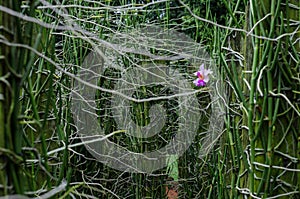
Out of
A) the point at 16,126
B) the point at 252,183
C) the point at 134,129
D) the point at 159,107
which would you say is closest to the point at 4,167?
the point at 16,126

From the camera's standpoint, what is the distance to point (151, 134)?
1.78 metres

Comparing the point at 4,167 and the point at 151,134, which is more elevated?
the point at 4,167

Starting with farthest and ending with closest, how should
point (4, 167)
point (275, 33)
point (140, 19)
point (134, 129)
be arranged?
1. point (140, 19)
2. point (134, 129)
3. point (275, 33)
4. point (4, 167)

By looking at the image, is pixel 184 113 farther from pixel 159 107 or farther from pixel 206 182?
pixel 206 182

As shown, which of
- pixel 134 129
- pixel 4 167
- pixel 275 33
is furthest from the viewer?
pixel 134 129

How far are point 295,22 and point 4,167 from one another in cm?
56

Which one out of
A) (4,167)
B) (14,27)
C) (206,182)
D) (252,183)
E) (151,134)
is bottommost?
(206,182)

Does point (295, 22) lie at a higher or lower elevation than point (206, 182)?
higher

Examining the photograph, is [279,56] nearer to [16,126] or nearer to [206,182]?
[16,126]

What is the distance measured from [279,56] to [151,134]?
108 cm

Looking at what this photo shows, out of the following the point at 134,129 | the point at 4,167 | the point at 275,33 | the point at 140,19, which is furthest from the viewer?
the point at 140,19

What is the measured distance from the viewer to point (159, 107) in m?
1.86

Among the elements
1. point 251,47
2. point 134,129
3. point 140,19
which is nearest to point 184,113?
point 134,129

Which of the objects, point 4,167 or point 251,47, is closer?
point 4,167
